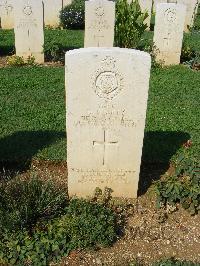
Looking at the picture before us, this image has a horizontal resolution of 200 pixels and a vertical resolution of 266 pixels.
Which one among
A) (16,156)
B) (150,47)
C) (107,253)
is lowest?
(107,253)

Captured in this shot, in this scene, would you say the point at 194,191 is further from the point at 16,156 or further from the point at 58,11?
the point at 58,11

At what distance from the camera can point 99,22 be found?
1129 centimetres

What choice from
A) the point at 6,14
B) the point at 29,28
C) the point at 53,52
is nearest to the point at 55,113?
the point at 53,52

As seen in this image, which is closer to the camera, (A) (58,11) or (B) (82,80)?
(B) (82,80)

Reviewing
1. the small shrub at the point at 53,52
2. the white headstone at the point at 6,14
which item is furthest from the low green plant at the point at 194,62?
the white headstone at the point at 6,14

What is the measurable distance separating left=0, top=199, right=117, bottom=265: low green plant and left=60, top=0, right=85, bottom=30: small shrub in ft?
41.4

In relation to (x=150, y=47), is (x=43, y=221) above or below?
below

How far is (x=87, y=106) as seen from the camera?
458 centimetres

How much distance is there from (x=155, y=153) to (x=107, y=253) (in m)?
2.17

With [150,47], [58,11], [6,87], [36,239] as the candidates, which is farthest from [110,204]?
[58,11]

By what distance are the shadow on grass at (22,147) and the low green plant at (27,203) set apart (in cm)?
89

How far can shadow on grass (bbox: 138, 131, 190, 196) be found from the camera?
5.77m

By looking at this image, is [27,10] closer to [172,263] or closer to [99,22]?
[99,22]

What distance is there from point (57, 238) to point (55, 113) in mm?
3634
